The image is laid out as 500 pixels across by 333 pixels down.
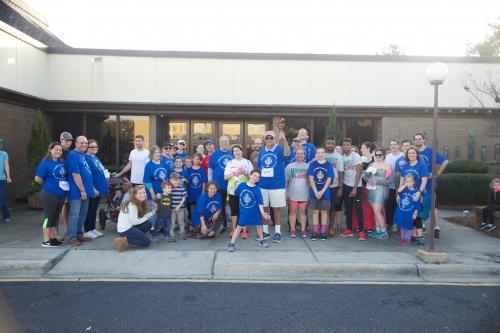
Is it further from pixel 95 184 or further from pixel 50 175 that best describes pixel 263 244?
pixel 50 175

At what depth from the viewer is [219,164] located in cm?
742

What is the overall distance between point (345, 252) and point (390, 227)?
2.18 m

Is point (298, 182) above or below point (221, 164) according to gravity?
below

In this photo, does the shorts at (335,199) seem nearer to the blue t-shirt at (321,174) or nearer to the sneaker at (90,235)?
the blue t-shirt at (321,174)

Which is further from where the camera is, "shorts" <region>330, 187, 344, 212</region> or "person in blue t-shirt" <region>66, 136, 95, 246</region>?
"shorts" <region>330, 187, 344, 212</region>

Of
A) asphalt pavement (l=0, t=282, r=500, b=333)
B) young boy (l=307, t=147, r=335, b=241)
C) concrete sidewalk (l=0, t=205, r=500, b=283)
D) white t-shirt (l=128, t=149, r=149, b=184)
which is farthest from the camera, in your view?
white t-shirt (l=128, t=149, r=149, b=184)

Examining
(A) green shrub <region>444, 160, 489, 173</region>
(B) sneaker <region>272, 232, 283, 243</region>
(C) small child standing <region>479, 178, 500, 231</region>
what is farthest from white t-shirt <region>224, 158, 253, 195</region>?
(A) green shrub <region>444, 160, 489, 173</region>

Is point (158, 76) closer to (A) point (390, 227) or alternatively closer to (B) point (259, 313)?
(A) point (390, 227)

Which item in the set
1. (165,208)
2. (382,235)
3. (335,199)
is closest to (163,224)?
(165,208)

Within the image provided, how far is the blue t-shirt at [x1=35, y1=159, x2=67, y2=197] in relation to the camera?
20.1 feet

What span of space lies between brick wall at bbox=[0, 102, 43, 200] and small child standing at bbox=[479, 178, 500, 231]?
12543 millimetres

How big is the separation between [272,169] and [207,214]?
5.14 feet

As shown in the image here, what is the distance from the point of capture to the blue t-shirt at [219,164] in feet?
24.3

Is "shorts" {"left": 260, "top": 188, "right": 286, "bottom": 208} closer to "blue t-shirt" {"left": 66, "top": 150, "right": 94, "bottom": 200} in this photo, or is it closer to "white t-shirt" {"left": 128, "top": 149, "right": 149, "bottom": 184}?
"white t-shirt" {"left": 128, "top": 149, "right": 149, "bottom": 184}
